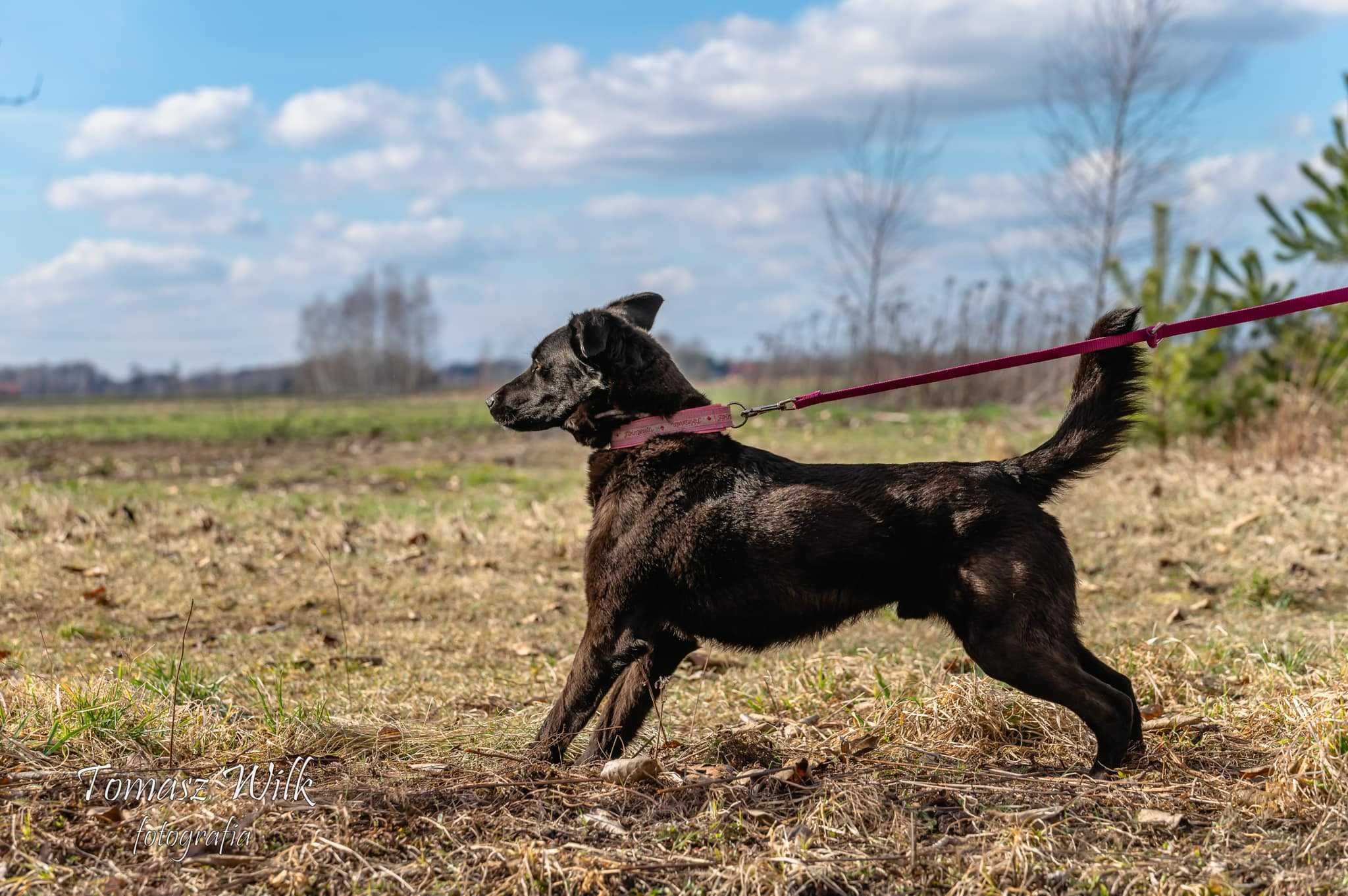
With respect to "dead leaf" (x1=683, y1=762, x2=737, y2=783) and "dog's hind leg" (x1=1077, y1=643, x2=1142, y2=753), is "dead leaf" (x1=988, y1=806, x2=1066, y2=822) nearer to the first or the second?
"dog's hind leg" (x1=1077, y1=643, x2=1142, y2=753)

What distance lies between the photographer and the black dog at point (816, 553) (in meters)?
3.83

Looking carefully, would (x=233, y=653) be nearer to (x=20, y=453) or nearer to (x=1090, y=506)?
(x=1090, y=506)

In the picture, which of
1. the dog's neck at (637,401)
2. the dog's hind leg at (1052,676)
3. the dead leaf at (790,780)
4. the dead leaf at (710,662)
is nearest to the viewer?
the dead leaf at (790,780)

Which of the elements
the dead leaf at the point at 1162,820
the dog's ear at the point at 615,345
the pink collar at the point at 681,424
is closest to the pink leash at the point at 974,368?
the pink collar at the point at 681,424

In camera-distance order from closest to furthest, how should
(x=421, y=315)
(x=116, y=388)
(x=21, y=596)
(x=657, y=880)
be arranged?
(x=657, y=880), (x=21, y=596), (x=421, y=315), (x=116, y=388)

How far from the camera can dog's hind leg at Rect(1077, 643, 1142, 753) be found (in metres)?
→ 4.02

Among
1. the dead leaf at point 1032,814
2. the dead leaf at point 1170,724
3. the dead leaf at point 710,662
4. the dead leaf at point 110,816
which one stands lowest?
the dead leaf at point 710,662

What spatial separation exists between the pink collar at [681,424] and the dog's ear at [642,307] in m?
0.69

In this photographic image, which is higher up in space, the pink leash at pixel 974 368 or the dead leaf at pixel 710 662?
the pink leash at pixel 974 368

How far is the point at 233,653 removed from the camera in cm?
622

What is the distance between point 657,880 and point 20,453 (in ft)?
56.0

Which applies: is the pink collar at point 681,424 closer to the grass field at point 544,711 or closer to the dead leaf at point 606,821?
the grass field at point 544,711

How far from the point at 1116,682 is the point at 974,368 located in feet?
4.32

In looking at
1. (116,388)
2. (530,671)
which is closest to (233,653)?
(530,671)
